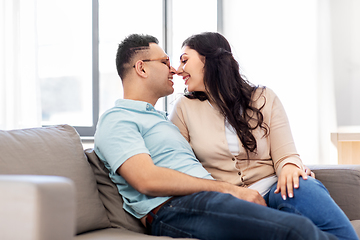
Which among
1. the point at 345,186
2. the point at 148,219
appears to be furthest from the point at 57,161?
the point at 345,186

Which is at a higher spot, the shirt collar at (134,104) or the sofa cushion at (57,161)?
the shirt collar at (134,104)

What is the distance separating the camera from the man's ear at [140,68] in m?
1.64

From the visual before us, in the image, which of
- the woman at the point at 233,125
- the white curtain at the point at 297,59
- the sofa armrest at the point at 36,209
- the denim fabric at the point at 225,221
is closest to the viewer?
the sofa armrest at the point at 36,209

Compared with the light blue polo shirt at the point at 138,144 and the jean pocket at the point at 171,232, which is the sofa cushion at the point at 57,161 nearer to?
the light blue polo shirt at the point at 138,144

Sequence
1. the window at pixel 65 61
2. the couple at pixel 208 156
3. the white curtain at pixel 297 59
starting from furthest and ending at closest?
the white curtain at pixel 297 59 < the window at pixel 65 61 < the couple at pixel 208 156

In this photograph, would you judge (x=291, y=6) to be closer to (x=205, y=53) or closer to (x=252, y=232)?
(x=205, y=53)

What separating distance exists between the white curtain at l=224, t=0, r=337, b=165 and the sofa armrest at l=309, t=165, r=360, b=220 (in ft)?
5.39

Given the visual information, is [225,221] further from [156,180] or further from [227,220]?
[156,180]

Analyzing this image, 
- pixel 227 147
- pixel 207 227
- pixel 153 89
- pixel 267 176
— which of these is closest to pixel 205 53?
pixel 153 89

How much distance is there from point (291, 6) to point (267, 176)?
2257mm

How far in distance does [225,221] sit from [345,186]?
27.6 inches

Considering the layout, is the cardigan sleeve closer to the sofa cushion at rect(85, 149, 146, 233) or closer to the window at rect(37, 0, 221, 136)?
the sofa cushion at rect(85, 149, 146, 233)

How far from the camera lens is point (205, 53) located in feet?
5.54

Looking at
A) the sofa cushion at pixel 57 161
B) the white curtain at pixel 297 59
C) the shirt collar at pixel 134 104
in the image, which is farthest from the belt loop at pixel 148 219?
the white curtain at pixel 297 59
